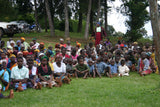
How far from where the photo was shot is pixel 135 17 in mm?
15984

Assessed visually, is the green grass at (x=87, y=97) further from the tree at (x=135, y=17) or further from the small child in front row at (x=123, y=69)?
the tree at (x=135, y=17)

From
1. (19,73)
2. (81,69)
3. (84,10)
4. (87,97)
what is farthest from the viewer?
(84,10)

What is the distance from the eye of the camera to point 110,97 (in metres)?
5.15

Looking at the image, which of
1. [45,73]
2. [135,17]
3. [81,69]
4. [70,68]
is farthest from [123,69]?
[135,17]

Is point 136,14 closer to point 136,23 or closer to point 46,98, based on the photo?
point 136,23

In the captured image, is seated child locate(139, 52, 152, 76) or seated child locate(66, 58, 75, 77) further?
seated child locate(139, 52, 152, 76)

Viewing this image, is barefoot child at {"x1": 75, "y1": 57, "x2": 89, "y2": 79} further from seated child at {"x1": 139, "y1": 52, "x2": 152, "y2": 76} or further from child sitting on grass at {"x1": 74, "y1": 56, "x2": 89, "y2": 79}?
seated child at {"x1": 139, "y1": 52, "x2": 152, "y2": 76}

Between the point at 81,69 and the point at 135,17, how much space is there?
32.0 feet

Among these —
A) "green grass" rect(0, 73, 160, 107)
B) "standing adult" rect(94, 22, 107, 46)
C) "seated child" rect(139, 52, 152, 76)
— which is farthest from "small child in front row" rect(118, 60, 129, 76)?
"standing adult" rect(94, 22, 107, 46)

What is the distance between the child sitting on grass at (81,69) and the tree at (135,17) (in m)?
8.95

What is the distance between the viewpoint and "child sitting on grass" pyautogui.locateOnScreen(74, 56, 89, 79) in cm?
792

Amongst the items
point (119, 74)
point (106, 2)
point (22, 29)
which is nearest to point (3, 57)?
point (119, 74)

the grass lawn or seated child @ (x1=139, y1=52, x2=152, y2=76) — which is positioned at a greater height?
seated child @ (x1=139, y1=52, x2=152, y2=76)

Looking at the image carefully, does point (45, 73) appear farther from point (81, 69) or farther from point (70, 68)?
point (81, 69)
